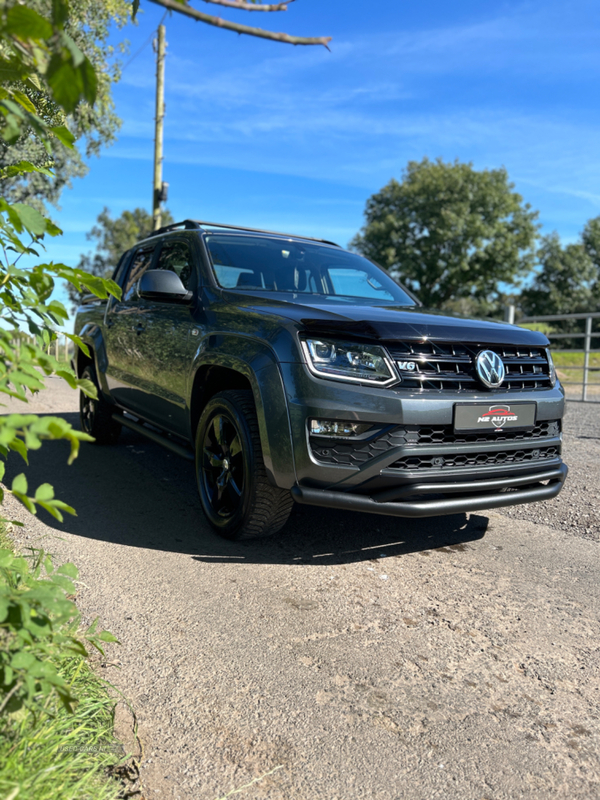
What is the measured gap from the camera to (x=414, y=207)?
44.5 m

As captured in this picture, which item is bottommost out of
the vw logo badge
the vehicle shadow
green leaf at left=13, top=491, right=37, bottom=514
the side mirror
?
the vehicle shadow

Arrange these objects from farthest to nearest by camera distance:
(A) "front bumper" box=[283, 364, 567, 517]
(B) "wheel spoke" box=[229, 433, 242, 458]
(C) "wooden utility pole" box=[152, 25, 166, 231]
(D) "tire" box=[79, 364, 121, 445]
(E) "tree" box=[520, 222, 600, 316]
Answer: (E) "tree" box=[520, 222, 600, 316]
(C) "wooden utility pole" box=[152, 25, 166, 231]
(D) "tire" box=[79, 364, 121, 445]
(B) "wheel spoke" box=[229, 433, 242, 458]
(A) "front bumper" box=[283, 364, 567, 517]

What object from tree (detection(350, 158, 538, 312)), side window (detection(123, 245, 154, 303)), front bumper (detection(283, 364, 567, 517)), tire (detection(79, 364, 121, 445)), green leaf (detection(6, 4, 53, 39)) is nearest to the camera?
green leaf (detection(6, 4, 53, 39))

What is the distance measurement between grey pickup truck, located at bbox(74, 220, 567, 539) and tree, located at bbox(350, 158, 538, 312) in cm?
3931

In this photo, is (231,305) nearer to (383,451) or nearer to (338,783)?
Answer: (383,451)

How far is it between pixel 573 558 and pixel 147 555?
2342mm

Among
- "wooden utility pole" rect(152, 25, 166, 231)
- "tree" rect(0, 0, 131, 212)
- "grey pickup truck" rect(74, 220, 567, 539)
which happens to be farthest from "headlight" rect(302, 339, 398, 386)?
"wooden utility pole" rect(152, 25, 166, 231)

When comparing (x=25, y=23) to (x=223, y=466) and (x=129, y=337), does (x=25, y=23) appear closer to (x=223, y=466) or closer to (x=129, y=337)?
(x=223, y=466)

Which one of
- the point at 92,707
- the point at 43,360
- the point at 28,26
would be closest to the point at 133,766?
the point at 92,707

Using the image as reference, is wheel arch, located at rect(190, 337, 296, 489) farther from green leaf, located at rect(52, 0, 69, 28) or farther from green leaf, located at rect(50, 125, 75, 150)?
green leaf, located at rect(52, 0, 69, 28)

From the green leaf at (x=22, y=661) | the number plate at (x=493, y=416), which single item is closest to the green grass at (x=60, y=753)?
the green leaf at (x=22, y=661)

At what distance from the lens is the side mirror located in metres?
4.03

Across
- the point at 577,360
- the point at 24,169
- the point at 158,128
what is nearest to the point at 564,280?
the point at 577,360

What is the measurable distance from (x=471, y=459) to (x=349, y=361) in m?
0.80
